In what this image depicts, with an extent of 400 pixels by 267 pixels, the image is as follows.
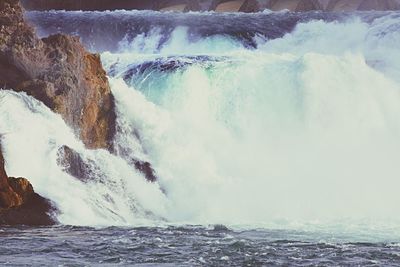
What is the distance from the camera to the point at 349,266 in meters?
17.2

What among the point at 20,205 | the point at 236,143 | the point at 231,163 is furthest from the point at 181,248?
the point at 236,143

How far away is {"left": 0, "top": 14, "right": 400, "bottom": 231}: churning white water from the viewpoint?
23.8 metres

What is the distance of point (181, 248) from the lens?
738 inches

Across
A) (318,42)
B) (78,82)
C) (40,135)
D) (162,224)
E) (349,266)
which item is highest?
(318,42)

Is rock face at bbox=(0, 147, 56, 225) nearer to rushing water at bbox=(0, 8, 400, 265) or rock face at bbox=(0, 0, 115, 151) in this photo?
rushing water at bbox=(0, 8, 400, 265)

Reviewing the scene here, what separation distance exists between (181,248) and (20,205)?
4.52m

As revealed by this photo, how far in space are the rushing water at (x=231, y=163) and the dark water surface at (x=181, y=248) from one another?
41 millimetres

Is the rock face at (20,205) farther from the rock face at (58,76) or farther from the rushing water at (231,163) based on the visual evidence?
the rock face at (58,76)

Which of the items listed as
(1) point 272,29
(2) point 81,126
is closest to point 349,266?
(2) point 81,126

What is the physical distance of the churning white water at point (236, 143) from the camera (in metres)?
23.8

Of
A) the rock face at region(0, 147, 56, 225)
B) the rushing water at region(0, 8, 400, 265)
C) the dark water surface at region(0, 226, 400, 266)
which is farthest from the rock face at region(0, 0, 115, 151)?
the dark water surface at region(0, 226, 400, 266)

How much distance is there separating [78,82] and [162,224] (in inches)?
227

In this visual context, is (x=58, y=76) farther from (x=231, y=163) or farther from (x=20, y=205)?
(x=231, y=163)

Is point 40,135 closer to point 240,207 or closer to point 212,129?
point 240,207
